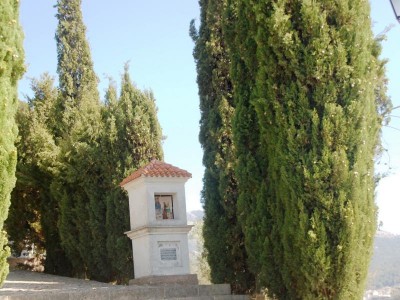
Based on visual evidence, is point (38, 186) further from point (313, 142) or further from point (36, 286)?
point (313, 142)

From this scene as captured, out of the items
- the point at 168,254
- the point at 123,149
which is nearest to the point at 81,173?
the point at 123,149

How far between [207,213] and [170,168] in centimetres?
125

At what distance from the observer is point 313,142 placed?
7.76 meters

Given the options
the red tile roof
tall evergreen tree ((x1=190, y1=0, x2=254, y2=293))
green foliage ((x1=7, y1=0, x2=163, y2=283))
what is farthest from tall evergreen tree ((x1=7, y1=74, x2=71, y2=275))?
tall evergreen tree ((x1=190, y1=0, x2=254, y2=293))

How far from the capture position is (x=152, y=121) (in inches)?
552

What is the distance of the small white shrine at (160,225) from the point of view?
34.3ft

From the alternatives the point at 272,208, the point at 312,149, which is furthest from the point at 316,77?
the point at 272,208

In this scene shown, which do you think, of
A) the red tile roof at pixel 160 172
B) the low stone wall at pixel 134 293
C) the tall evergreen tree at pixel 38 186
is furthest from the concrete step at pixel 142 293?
the tall evergreen tree at pixel 38 186

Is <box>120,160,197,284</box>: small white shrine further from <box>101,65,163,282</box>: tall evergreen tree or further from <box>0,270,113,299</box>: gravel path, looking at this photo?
<box>101,65,163,282</box>: tall evergreen tree

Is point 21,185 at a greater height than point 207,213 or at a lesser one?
greater

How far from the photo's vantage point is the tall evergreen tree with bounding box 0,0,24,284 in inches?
242

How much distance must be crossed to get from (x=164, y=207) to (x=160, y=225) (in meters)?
0.47

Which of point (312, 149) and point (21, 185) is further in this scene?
point (21, 185)

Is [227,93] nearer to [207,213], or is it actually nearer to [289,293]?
[207,213]
